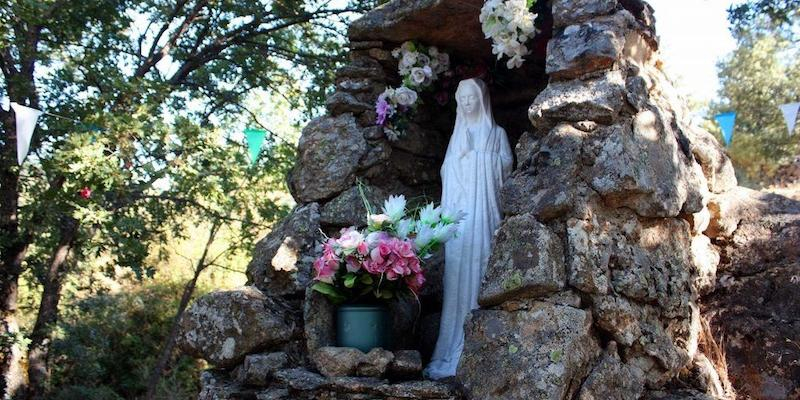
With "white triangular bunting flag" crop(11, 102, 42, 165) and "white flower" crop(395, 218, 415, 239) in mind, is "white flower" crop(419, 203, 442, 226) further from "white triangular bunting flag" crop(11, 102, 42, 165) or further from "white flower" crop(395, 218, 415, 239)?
"white triangular bunting flag" crop(11, 102, 42, 165)

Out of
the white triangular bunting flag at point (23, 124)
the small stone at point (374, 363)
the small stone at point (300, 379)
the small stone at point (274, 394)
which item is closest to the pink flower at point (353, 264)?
the small stone at point (374, 363)

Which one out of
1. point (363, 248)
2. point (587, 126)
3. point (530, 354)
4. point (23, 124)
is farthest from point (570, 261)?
point (23, 124)

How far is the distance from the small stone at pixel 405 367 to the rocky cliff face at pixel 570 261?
0.4 inches

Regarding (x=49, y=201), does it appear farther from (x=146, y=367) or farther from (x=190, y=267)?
(x=190, y=267)

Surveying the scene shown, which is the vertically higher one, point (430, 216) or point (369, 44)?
point (369, 44)

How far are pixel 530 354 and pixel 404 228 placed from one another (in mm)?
1040

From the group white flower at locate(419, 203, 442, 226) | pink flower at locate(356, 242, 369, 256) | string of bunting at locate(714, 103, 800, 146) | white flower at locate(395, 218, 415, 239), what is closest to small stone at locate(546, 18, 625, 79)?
white flower at locate(419, 203, 442, 226)

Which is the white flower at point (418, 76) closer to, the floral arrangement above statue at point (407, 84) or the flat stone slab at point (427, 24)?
the floral arrangement above statue at point (407, 84)

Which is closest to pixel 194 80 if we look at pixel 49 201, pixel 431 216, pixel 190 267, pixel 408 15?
pixel 49 201

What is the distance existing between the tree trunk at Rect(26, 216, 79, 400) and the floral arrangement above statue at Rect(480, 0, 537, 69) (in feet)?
16.0

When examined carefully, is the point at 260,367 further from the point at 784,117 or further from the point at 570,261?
the point at 784,117

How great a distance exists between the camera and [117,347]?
9.46m

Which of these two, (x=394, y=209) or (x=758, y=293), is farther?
(x=758, y=293)

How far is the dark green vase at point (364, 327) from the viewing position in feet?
12.5
